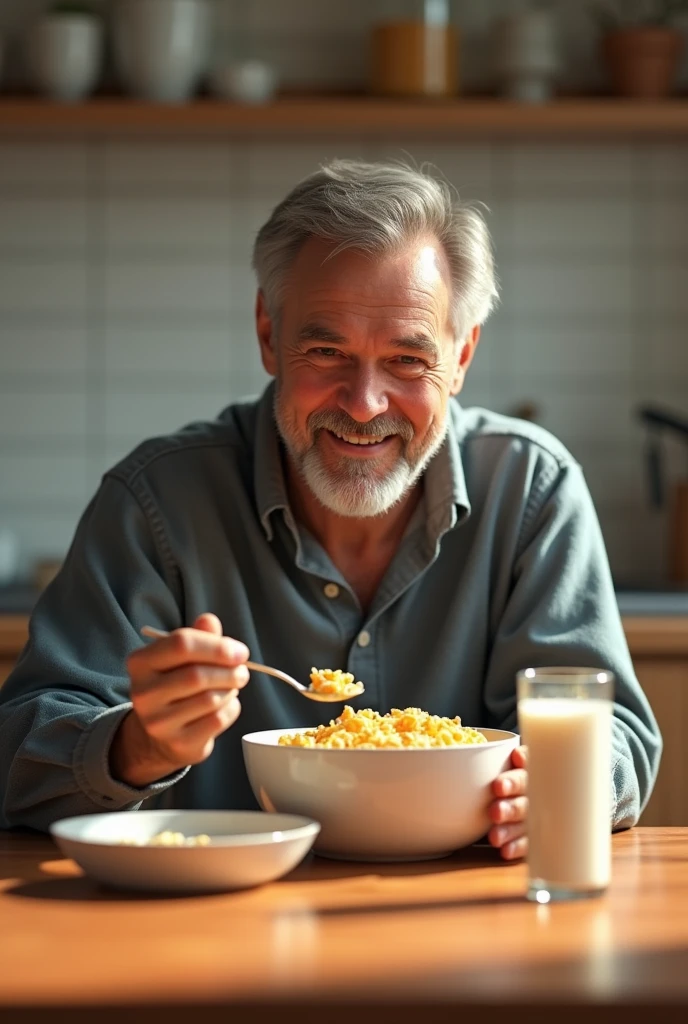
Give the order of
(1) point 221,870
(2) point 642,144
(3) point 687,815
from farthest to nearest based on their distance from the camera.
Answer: (2) point 642,144
(3) point 687,815
(1) point 221,870

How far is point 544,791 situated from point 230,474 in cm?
82

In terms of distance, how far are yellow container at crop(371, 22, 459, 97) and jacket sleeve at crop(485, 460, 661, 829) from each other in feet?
5.30

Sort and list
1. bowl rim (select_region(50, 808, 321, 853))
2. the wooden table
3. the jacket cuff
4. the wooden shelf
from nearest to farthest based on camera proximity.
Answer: the wooden table < bowl rim (select_region(50, 808, 321, 853)) < the jacket cuff < the wooden shelf

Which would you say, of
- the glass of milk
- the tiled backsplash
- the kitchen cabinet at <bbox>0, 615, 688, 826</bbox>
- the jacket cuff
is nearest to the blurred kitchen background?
the tiled backsplash

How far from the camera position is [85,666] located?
5.08ft

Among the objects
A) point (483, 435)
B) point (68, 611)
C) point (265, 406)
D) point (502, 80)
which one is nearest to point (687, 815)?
point (483, 435)

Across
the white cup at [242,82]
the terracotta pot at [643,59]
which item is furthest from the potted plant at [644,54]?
the white cup at [242,82]

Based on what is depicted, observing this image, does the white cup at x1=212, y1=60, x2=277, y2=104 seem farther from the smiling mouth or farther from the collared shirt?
the smiling mouth

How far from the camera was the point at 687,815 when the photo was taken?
263 centimetres

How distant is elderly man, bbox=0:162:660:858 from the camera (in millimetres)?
1655

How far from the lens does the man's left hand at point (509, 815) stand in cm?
123

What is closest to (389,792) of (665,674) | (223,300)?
(665,674)

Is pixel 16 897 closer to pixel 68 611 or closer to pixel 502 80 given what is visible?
pixel 68 611

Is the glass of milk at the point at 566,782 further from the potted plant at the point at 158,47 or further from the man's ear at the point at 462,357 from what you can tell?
the potted plant at the point at 158,47
